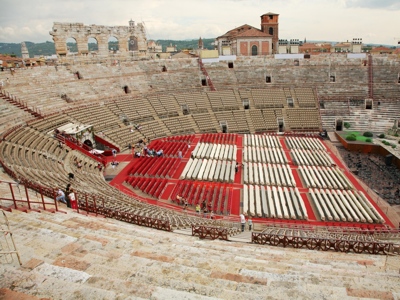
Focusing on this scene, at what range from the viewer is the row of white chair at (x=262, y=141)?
31855mm

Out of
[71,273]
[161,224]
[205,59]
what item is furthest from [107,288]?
[205,59]

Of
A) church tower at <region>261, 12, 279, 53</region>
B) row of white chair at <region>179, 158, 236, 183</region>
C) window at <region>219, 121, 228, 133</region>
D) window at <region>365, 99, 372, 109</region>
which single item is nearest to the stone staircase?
row of white chair at <region>179, 158, 236, 183</region>

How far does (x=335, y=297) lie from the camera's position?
21.6ft

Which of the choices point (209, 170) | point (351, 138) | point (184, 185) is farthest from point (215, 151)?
point (351, 138)

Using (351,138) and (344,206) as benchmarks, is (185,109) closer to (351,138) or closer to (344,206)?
(351,138)

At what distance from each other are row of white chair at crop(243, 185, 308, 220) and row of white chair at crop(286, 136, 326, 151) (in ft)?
34.8

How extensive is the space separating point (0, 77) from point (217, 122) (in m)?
23.8

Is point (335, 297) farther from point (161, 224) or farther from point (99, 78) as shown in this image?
point (99, 78)

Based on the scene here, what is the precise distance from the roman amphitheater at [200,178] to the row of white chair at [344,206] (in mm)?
116

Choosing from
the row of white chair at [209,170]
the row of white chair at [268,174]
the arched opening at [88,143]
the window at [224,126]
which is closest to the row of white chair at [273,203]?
the row of white chair at [268,174]

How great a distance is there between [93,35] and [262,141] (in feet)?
90.1

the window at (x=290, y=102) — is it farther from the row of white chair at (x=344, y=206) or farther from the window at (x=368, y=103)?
the row of white chair at (x=344, y=206)

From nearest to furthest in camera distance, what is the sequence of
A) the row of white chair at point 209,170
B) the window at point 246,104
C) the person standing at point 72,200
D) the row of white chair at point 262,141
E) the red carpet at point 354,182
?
the person standing at point 72,200, the red carpet at point 354,182, the row of white chair at point 209,170, the row of white chair at point 262,141, the window at point 246,104

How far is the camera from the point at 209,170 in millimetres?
25172
